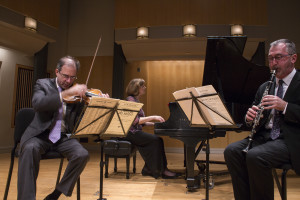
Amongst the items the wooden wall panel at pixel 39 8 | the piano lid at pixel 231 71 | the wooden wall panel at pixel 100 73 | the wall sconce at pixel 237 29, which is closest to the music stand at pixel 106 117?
the piano lid at pixel 231 71

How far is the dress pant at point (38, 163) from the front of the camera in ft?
6.19

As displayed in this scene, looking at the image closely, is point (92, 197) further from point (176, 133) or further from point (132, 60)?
point (132, 60)

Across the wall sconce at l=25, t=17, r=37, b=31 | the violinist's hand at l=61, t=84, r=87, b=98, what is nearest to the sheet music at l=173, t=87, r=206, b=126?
the violinist's hand at l=61, t=84, r=87, b=98

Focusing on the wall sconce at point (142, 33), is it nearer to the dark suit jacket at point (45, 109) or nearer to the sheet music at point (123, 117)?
the dark suit jacket at point (45, 109)

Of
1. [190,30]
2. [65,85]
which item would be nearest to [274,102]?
[65,85]

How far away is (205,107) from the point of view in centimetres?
206

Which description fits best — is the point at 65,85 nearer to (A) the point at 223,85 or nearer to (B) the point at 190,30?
(A) the point at 223,85

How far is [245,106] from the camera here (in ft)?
9.84

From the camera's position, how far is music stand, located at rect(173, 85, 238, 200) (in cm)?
200

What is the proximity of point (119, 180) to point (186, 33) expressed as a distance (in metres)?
3.90

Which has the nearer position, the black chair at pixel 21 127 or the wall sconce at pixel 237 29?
the black chair at pixel 21 127

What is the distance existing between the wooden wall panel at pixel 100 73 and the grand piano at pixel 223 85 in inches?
168

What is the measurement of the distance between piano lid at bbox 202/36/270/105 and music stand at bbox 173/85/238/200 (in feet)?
2.27

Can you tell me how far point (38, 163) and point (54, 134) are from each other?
0.29 meters
